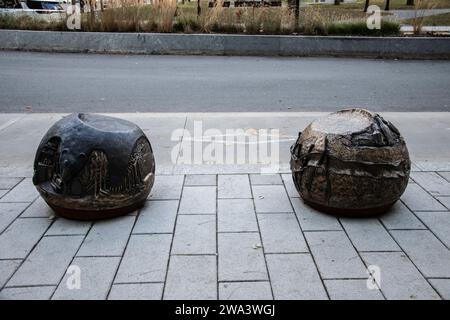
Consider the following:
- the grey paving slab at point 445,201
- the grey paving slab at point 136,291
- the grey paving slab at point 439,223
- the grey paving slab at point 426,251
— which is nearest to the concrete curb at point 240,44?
the grey paving slab at point 445,201

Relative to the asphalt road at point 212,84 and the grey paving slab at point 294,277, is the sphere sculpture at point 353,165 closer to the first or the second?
the grey paving slab at point 294,277

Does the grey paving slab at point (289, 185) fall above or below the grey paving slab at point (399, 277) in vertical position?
above

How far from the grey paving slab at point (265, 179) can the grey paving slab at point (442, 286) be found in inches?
85.9

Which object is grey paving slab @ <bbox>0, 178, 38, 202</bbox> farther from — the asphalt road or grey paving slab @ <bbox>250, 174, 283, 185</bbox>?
the asphalt road

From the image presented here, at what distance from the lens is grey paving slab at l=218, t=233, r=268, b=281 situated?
340 cm

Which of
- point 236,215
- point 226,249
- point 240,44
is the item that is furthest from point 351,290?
point 240,44

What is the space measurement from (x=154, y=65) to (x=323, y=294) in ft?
34.7

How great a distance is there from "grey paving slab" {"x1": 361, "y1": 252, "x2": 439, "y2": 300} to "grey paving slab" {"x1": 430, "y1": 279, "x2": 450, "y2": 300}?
0.04 metres

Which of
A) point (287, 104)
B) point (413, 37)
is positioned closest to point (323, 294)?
point (287, 104)

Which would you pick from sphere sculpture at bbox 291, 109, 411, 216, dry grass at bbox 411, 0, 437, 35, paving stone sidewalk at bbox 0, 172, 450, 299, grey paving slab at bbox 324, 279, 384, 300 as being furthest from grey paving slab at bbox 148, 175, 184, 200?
dry grass at bbox 411, 0, 437, 35

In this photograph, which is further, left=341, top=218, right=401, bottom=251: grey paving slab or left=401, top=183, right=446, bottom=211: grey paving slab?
left=401, top=183, right=446, bottom=211: grey paving slab

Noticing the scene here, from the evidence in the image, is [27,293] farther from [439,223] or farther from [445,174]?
[445,174]

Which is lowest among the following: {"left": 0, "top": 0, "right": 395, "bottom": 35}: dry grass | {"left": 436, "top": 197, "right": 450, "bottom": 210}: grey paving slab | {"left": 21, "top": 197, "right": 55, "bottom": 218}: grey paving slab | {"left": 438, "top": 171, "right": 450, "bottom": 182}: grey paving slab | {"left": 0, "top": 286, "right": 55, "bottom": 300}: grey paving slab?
{"left": 0, "top": 286, "right": 55, "bottom": 300}: grey paving slab

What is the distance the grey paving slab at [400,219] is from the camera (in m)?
4.16
